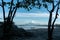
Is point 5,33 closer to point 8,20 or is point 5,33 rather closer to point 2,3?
point 8,20

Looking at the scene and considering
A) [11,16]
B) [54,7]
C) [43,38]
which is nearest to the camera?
[54,7]

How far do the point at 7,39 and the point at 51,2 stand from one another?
520cm

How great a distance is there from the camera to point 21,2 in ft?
67.6

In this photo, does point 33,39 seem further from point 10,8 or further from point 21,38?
point 10,8

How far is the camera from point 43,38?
29.9m

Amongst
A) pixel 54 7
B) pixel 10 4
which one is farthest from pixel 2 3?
pixel 54 7

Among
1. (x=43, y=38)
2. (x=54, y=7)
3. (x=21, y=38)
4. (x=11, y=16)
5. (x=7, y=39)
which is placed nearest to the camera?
(x=54, y=7)

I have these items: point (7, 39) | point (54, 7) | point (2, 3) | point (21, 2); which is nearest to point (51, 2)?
point (54, 7)

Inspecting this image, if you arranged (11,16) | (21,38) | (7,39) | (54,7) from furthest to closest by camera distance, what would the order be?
1. (21,38)
2. (7,39)
3. (11,16)
4. (54,7)

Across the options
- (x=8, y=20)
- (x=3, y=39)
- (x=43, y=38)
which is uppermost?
(x=8, y=20)

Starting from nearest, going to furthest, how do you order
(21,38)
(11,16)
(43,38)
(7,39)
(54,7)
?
(54,7), (11,16), (7,39), (21,38), (43,38)

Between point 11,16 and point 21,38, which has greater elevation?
point 11,16

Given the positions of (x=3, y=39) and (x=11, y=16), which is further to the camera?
(x=3, y=39)

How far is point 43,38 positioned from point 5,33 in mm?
8759
